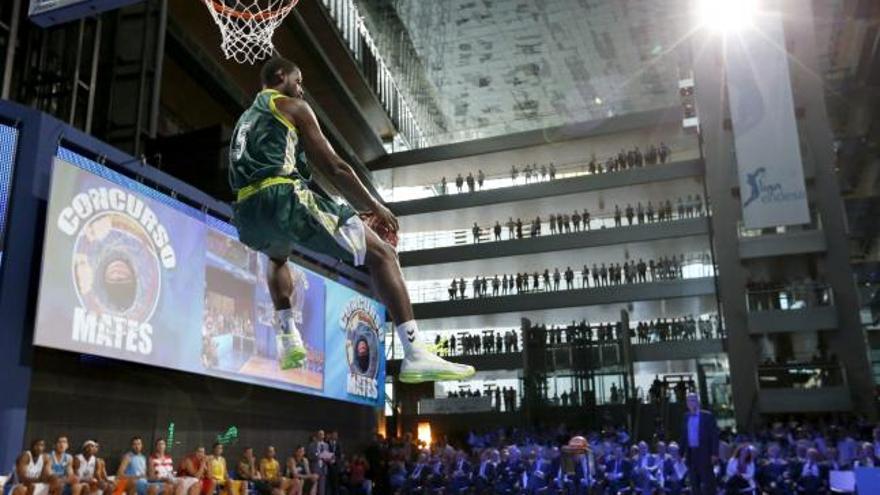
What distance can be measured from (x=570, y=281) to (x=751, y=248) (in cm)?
792

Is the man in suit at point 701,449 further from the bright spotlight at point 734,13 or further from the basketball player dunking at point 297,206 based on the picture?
the bright spotlight at point 734,13

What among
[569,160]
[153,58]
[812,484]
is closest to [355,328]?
[153,58]

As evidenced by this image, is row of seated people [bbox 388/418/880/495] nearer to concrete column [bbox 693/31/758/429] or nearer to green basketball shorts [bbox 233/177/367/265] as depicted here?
concrete column [bbox 693/31/758/429]

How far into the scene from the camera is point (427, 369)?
3.95 m

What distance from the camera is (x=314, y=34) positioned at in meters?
27.8

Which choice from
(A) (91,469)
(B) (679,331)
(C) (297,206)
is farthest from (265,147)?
(B) (679,331)

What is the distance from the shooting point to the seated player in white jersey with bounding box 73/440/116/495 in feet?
34.5

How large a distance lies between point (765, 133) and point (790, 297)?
5.99m

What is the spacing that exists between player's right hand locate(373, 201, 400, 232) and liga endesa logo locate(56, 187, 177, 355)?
29.0ft

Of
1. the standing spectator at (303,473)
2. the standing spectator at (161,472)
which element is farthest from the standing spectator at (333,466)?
the standing spectator at (161,472)

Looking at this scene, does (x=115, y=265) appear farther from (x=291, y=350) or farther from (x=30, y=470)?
(x=291, y=350)

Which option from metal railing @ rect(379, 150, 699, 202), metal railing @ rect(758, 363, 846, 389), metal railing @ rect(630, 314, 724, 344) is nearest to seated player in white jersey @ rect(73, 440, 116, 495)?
metal railing @ rect(758, 363, 846, 389)

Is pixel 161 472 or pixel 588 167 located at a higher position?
pixel 588 167

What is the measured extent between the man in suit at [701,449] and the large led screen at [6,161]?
997 centimetres
